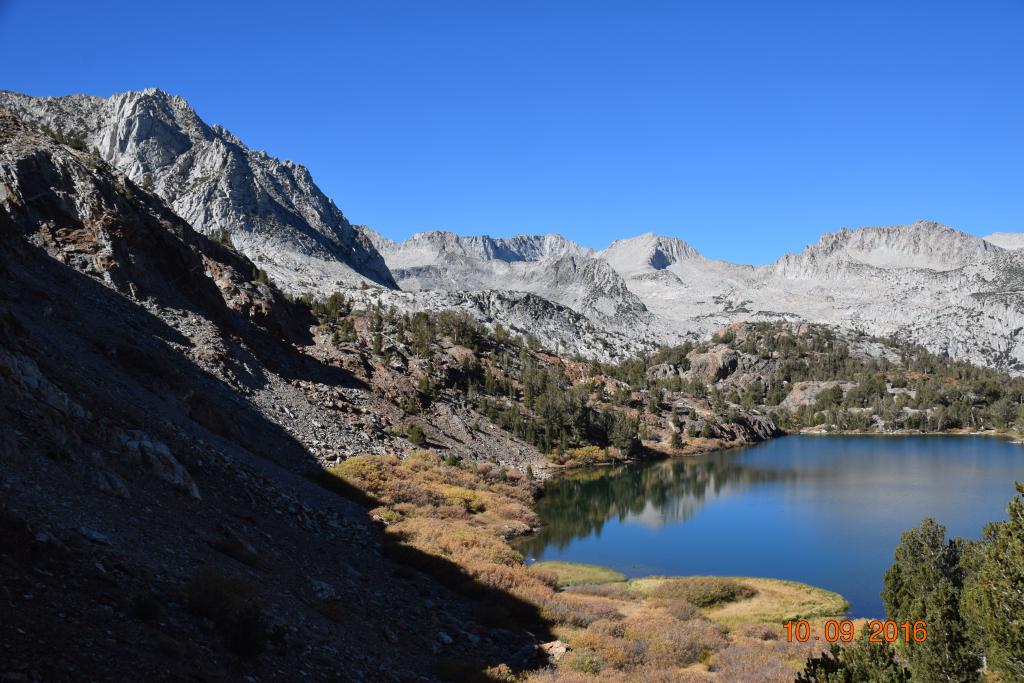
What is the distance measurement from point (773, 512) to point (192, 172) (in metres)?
176

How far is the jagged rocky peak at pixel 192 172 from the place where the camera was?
159 m

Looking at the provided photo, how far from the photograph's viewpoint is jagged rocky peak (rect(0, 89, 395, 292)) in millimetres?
158875

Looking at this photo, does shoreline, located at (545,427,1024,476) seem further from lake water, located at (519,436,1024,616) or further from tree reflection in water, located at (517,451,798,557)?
lake water, located at (519,436,1024,616)

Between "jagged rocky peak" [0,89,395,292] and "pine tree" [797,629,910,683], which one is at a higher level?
"jagged rocky peak" [0,89,395,292]

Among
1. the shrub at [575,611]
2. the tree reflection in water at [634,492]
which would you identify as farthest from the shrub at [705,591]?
the tree reflection in water at [634,492]

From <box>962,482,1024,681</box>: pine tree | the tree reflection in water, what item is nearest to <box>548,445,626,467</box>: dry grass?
the tree reflection in water

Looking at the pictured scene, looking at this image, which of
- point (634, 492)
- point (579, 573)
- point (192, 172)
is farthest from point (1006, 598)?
point (192, 172)

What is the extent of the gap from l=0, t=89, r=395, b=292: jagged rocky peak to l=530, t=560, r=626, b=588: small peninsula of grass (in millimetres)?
118813

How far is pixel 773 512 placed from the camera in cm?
6431

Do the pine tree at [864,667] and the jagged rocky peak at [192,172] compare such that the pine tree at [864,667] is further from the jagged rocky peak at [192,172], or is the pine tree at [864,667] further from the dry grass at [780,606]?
the jagged rocky peak at [192,172]

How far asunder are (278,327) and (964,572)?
65957mm

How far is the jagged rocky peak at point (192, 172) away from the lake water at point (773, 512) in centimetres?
9967

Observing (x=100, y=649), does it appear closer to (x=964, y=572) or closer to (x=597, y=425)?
(x=964, y=572)

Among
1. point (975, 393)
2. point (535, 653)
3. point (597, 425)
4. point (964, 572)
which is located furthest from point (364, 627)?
point (975, 393)
